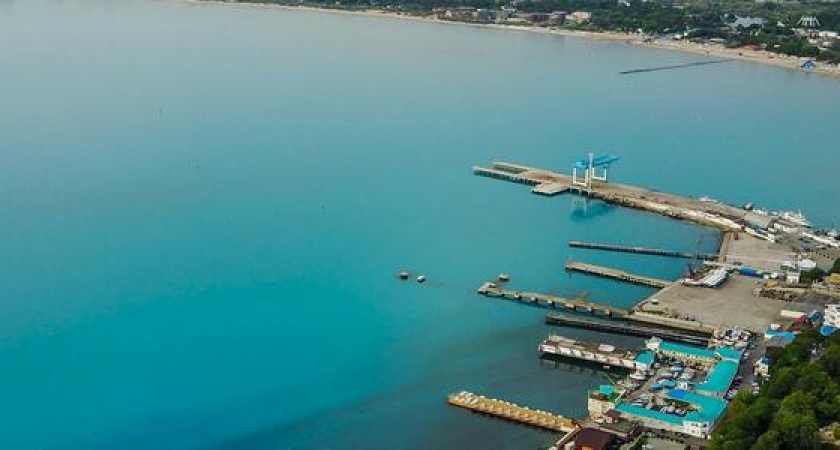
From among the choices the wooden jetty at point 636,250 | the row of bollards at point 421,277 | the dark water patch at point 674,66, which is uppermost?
the dark water patch at point 674,66

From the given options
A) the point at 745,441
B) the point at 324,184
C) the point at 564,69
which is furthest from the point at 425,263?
the point at 564,69

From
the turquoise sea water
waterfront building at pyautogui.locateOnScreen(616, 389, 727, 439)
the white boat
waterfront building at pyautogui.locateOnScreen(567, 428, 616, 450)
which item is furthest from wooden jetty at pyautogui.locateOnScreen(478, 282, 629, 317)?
the white boat

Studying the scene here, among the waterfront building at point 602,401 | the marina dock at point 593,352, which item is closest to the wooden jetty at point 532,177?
the marina dock at point 593,352

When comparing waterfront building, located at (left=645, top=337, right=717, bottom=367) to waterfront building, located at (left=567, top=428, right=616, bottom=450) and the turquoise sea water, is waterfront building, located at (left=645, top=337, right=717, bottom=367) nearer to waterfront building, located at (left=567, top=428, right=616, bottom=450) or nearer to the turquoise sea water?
the turquoise sea water

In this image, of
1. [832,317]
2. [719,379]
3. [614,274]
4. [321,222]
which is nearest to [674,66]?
[321,222]

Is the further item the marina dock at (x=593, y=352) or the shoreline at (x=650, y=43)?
the shoreline at (x=650, y=43)

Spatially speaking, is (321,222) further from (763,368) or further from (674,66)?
(674,66)

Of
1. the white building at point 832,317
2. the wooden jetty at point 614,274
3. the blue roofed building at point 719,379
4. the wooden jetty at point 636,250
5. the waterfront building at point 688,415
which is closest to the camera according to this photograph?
the waterfront building at point 688,415

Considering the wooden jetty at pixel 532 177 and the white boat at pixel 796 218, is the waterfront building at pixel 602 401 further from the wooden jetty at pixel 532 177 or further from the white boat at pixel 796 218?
the wooden jetty at pixel 532 177
